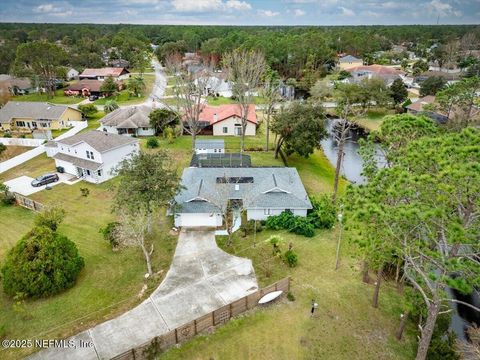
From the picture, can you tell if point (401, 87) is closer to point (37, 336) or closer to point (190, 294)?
point (190, 294)

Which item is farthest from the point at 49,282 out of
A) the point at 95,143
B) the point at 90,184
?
the point at 95,143

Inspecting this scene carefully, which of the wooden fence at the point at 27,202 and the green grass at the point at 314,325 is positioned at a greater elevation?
the wooden fence at the point at 27,202

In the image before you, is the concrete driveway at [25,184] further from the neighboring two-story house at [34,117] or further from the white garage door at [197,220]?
the neighboring two-story house at [34,117]

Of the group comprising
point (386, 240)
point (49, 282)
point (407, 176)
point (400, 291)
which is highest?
point (407, 176)

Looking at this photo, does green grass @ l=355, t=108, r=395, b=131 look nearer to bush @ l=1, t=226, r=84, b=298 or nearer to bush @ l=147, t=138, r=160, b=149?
bush @ l=147, t=138, r=160, b=149

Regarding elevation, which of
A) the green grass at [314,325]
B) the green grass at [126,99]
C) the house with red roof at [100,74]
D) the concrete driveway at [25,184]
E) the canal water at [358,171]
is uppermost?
the house with red roof at [100,74]

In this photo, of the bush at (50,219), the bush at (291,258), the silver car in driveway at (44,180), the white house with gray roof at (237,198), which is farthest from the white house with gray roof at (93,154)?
the bush at (291,258)

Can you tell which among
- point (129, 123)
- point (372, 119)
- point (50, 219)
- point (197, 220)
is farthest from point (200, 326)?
point (372, 119)
